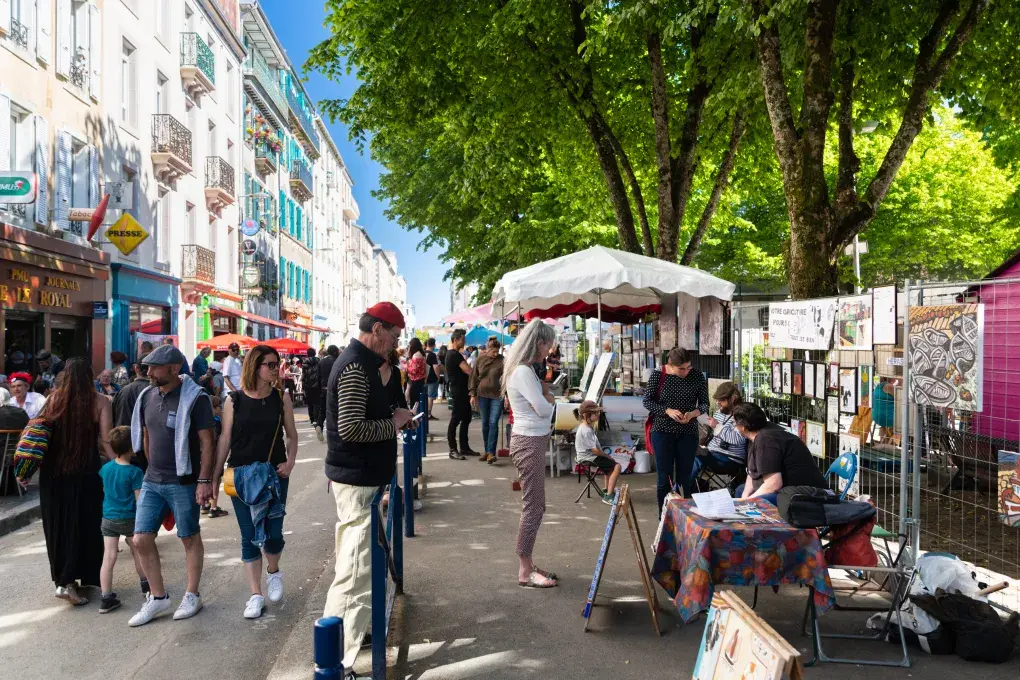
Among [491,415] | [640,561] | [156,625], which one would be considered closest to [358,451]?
[640,561]

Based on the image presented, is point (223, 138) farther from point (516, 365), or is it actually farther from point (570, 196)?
point (516, 365)

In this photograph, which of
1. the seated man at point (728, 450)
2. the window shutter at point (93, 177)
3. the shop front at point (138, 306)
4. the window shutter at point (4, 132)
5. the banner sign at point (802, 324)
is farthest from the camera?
the shop front at point (138, 306)

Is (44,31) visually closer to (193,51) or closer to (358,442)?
(193,51)

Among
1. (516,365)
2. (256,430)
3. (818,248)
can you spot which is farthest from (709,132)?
(256,430)

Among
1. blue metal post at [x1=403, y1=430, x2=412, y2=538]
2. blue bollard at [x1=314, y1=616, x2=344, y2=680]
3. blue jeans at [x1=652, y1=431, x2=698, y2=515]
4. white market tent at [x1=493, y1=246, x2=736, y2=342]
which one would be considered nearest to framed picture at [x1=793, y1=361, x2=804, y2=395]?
blue jeans at [x1=652, y1=431, x2=698, y2=515]

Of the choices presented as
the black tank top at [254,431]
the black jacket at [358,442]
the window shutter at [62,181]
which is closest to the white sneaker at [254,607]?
the black tank top at [254,431]

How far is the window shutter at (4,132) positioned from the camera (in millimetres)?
14696

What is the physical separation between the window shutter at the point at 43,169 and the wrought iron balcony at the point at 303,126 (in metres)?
26.0

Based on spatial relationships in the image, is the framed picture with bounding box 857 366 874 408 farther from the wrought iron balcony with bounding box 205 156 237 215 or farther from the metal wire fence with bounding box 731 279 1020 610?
the wrought iron balcony with bounding box 205 156 237 215

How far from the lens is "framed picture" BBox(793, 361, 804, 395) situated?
7438 mm

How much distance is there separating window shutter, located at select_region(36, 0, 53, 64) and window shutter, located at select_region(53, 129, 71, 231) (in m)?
1.47

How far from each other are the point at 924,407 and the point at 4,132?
1567cm

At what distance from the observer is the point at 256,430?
5.53 metres

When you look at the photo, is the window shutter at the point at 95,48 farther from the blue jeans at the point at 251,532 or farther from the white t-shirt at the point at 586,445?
the blue jeans at the point at 251,532
